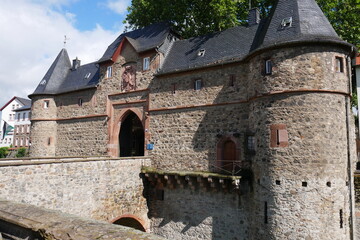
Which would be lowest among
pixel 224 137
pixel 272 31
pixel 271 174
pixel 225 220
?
pixel 225 220

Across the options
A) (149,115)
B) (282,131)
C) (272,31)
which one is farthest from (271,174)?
(149,115)

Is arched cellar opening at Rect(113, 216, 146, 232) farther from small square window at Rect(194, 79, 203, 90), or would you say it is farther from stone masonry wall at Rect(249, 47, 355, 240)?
small square window at Rect(194, 79, 203, 90)

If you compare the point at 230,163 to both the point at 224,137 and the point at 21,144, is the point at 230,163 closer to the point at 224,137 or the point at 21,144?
the point at 224,137

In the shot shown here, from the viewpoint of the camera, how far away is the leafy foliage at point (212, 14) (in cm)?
1622

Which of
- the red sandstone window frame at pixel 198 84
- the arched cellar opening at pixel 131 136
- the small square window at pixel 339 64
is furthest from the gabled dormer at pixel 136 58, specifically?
the small square window at pixel 339 64

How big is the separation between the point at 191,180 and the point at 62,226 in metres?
10.8

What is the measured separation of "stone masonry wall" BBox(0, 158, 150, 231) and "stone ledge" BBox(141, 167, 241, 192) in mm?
852

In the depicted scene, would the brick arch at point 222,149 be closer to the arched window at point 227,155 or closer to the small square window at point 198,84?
the arched window at point 227,155

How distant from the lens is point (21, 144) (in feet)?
153

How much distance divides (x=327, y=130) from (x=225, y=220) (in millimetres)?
6073

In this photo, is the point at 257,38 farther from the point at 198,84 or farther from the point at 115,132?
the point at 115,132

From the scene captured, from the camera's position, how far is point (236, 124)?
13508 millimetres

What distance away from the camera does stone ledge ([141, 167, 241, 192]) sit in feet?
41.6

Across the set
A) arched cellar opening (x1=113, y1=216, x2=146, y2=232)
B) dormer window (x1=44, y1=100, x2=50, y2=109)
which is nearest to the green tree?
arched cellar opening (x1=113, y1=216, x2=146, y2=232)
